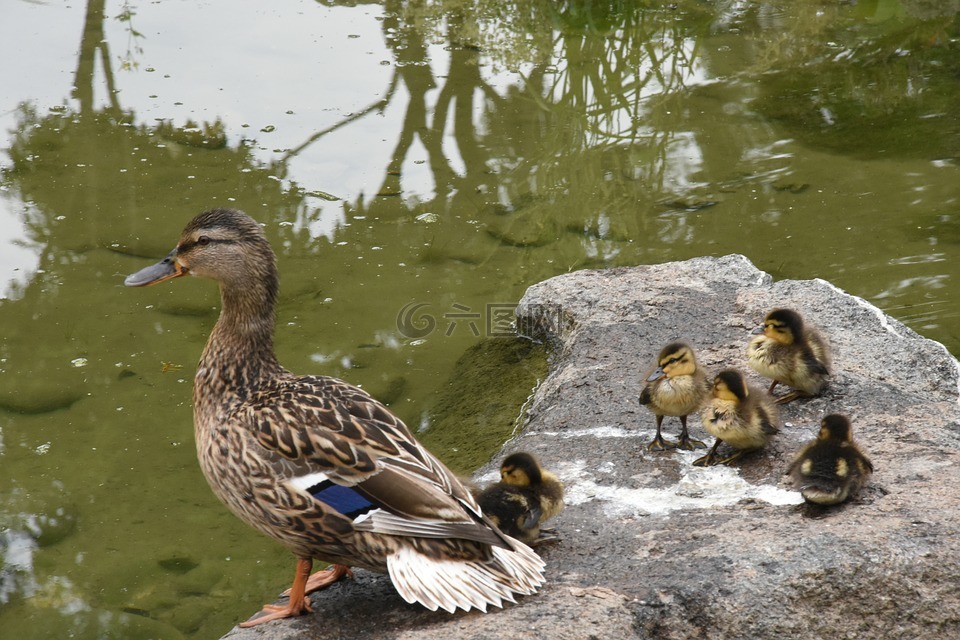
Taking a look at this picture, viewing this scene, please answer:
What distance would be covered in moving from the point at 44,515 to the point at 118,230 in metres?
2.99

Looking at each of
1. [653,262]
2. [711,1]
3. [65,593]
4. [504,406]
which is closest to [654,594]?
[504,406]

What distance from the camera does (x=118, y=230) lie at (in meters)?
7.79

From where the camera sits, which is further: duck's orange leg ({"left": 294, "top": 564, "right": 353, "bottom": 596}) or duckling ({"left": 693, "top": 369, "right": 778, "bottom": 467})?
duckling ({"left": 693, "top": 369, "right": 778, "bottom": 467})

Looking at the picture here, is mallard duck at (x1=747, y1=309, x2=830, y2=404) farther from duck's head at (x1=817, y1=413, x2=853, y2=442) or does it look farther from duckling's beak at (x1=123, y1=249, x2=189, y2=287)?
duckling's beak at (x1=123, y1=249, x2=189, y2=287)

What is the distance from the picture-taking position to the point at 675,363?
14.7ft

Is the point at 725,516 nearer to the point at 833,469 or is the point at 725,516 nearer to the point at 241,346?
the point at 833,469

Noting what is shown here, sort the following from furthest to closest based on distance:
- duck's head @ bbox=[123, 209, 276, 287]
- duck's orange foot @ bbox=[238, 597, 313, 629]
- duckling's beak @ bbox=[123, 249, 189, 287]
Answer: duckling's beak @ bbox=[123, 249, 189, 287]
duck's head @ bbox=[123, 209, 276, 287]
duck's orange foot @ bbox=[238, 597, 313, 629]

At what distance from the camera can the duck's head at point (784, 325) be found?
474 centimetres

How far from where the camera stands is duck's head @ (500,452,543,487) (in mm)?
3871

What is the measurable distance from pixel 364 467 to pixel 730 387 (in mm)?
1609

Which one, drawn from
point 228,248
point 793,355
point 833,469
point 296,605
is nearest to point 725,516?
point 833,469

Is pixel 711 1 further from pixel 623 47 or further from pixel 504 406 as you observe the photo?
pixel 504 406

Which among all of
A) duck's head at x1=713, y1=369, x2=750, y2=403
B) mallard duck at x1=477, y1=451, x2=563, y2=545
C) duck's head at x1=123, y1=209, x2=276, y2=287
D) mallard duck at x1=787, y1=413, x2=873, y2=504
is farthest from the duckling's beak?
mallard duck at x1=787, y1=413, x2=873, y2=504

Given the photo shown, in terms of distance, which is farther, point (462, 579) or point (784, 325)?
point (784, 325)
